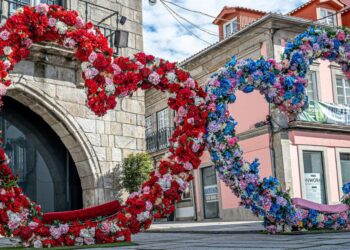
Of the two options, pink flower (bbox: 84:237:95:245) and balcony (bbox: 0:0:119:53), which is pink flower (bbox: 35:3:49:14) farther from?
pink flower (bbox: 84:237:95:245)

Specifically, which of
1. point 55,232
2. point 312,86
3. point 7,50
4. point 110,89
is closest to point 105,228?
point 55,232

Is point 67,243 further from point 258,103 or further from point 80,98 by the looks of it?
point 258,103

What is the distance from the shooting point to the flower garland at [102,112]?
18.8 feet

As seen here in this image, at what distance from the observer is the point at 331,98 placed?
1681 centimetres

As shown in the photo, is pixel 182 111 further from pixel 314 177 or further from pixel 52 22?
pixel 314 177

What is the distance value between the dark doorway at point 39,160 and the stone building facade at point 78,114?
2 cm

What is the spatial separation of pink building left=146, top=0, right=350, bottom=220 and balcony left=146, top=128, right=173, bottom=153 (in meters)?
2.69

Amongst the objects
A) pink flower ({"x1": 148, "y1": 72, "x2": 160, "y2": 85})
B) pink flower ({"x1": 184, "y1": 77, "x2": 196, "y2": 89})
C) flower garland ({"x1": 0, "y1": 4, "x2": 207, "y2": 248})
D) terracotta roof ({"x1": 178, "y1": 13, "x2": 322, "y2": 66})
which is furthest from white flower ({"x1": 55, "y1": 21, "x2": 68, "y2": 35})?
terracotta roof ({"x1": 178, "y1": 13, "x2": 322, "y2": 66})

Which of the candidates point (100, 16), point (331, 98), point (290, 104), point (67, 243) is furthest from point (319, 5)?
point (67, 243)

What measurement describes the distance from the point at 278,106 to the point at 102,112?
244 cm

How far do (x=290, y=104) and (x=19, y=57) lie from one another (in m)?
3.44

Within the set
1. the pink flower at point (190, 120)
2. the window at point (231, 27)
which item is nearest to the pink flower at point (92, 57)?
the pink flower at point (190, 120)

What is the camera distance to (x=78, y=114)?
337 inches

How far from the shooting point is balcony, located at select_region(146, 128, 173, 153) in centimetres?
2050
